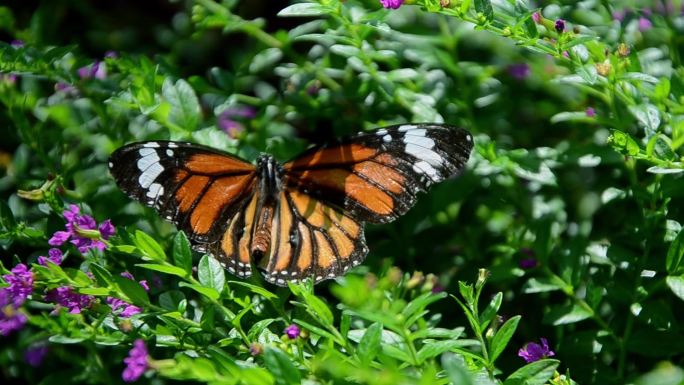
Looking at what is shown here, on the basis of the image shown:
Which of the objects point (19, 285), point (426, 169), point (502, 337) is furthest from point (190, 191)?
point (502, 337)

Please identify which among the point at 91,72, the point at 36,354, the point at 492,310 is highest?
the point at 91,72

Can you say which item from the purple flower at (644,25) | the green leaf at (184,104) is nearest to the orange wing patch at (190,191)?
the green leaf at (184,104)

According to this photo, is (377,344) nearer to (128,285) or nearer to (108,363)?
(128,285)

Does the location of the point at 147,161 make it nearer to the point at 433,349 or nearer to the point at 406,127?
the point at 406,127

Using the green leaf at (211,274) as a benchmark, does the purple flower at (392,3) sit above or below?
above

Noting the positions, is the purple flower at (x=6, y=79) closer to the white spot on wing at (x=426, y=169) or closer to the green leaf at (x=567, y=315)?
the white spot on wing at (x=426, y=169)

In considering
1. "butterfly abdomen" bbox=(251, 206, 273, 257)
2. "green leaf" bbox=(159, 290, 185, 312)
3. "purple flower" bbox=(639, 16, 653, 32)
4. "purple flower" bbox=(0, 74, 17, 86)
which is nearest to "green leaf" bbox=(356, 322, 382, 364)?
"green leaf" bbox=(159, 290, 185, 312)

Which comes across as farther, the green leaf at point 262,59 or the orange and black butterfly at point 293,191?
the green leaf at point 262,59

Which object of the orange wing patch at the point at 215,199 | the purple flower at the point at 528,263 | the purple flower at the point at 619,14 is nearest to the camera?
the orange wing patch at the point at 215,199
